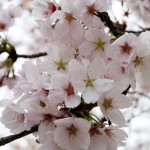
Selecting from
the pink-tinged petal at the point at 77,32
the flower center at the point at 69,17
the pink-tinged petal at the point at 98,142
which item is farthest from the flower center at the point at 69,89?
the flower center at the point at 69,17

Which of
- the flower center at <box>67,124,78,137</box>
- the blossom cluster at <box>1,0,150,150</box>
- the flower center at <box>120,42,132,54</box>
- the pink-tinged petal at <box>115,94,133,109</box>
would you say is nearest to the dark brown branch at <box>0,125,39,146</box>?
the blossom cluster at <box>1,0,150,150</box>

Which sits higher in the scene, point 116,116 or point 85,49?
point 85,49

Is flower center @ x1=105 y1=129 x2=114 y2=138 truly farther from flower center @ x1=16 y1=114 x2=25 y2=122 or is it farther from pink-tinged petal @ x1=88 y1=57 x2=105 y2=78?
flower center @ x1=16 y1=114 x2=25 y2=122

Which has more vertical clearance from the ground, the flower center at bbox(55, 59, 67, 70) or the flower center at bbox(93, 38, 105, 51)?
the flower center at bbox(93, 38, 105, 51)

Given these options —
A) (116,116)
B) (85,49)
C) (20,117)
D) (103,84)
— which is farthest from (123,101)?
(20,117)

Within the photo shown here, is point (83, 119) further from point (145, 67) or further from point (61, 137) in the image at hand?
point (145, 67)

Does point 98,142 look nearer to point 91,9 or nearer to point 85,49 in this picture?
point 85,49
